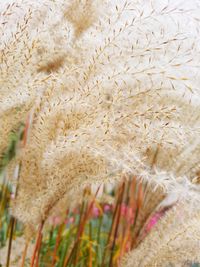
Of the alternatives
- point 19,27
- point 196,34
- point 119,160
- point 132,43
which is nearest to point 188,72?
point 196,34

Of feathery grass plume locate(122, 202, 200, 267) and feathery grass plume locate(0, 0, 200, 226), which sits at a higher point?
feathery grass plume locate(0, 0, 200, 226)

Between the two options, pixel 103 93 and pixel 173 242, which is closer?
pixel 103 93

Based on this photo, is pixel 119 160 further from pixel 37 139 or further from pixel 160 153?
pixel 160 153

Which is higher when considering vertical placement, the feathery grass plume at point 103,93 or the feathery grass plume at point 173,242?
the feathery grass plume at point 103,93
